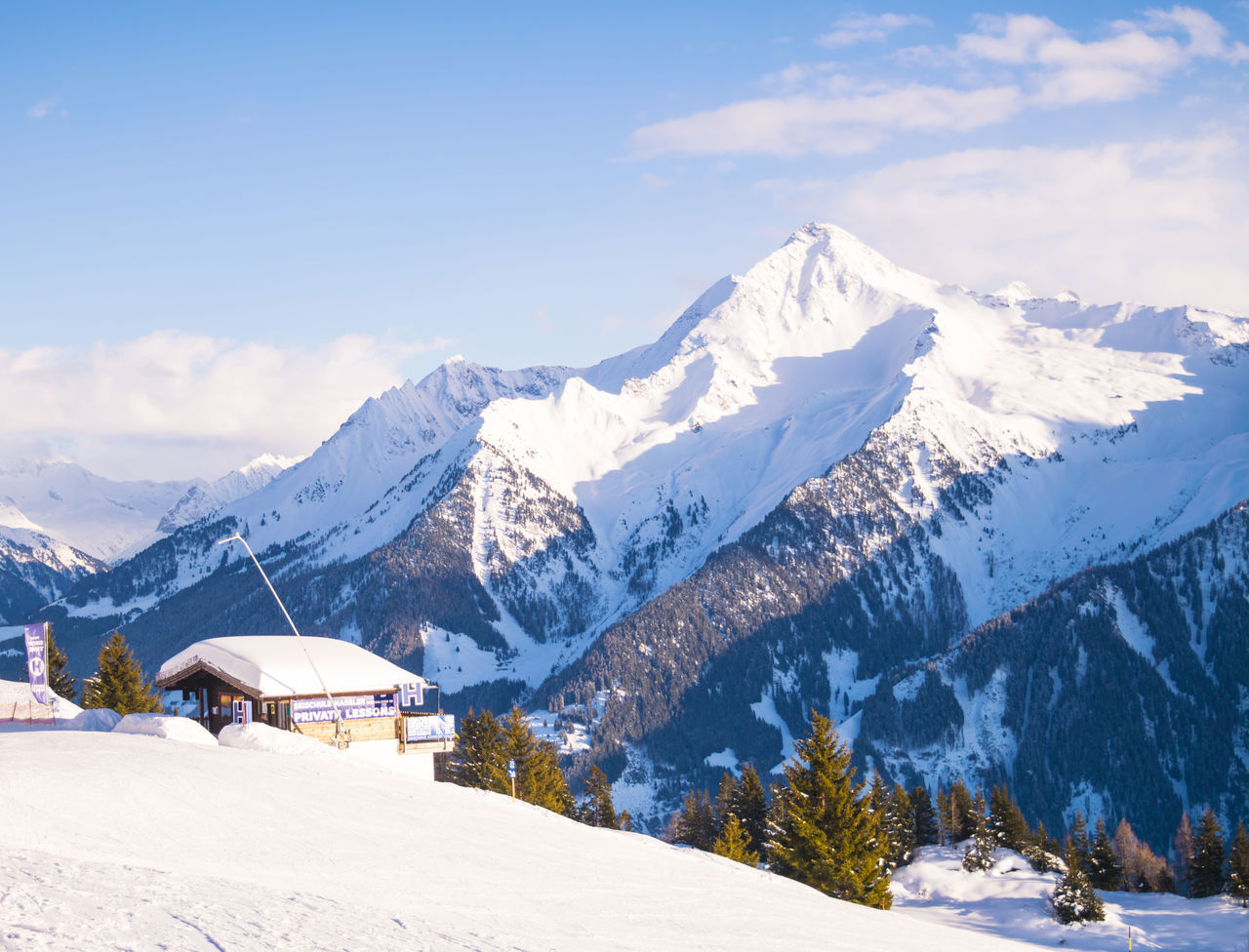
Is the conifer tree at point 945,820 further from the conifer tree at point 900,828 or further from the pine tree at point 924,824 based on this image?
the conifer tree at point 900,828

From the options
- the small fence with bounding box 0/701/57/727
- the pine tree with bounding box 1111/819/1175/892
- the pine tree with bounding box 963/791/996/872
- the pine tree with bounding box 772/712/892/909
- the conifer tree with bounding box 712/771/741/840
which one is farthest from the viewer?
the pine tree with bounding box 1111/819/1175/892

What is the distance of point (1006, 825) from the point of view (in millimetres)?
98500

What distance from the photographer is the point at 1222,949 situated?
224ft

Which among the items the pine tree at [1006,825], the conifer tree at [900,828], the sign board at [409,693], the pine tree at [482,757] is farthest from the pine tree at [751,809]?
the sign board at [409,693]

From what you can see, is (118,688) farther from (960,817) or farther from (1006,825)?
(1006,825)

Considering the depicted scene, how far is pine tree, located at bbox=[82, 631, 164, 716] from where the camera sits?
69.5 meters

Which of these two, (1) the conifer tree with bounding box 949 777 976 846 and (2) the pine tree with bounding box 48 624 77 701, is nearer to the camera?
(2) the pine tree with bounding box 48 624 77 701

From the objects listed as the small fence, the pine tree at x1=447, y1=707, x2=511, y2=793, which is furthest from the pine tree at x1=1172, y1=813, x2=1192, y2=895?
the small fence

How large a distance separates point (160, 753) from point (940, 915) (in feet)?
184

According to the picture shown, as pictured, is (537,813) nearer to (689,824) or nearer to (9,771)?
(9,771)

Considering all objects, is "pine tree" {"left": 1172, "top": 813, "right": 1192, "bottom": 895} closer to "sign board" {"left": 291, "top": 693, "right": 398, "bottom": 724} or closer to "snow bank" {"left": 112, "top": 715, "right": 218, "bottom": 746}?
"sign board" {"left": 291, "top": 693, "right": 398, "bottom": 724}

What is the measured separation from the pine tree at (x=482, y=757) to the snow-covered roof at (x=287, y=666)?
42.2 feet

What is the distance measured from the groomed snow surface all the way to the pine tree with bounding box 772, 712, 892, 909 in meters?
9.71

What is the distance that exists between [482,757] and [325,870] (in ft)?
158
